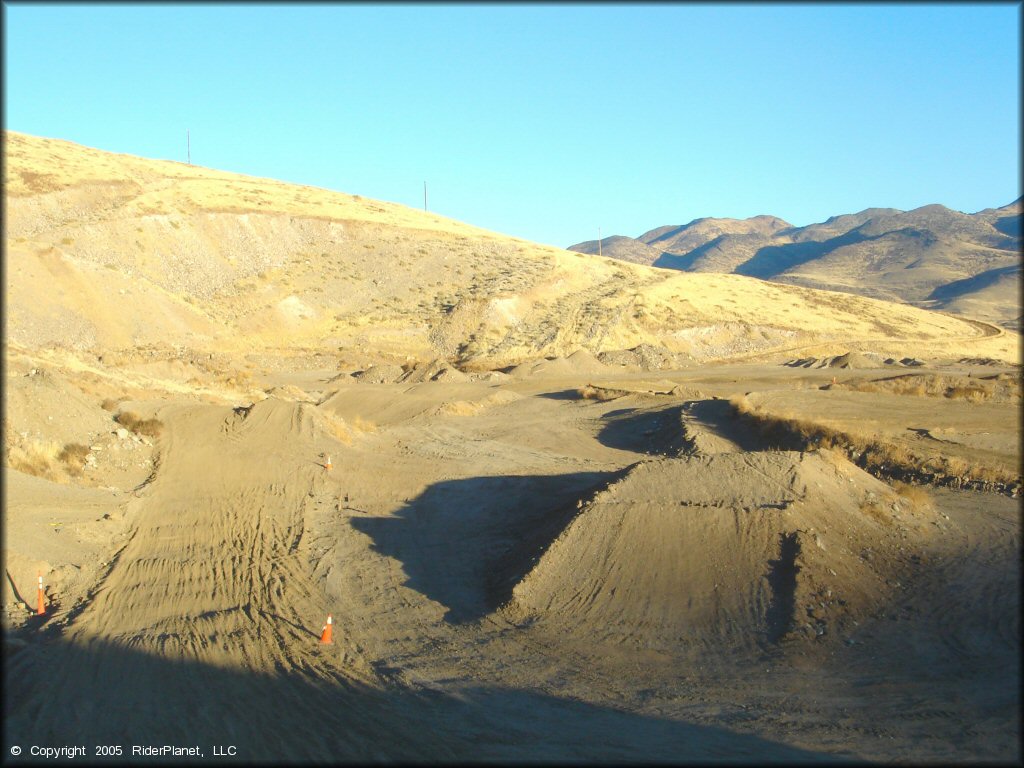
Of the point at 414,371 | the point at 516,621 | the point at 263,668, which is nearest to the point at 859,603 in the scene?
the point at 516,621

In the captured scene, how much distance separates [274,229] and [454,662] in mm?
63145

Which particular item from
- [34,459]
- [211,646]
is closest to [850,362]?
[34,459]

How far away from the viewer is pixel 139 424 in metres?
24.9

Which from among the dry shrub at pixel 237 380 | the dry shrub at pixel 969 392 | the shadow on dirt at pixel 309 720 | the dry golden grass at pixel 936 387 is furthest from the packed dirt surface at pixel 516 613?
the dry shrub at pixel 237 380

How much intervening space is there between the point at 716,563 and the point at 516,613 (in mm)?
3256

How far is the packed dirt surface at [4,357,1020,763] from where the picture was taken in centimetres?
850

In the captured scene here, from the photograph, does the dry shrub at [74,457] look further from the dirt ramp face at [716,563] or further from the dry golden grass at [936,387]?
the dry golden grass at [936,387]

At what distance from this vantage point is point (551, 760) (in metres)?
7.51

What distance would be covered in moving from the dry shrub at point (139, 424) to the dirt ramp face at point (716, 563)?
1608 cm

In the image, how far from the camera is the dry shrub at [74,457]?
799 inches

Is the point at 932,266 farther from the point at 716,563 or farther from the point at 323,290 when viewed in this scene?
the point at 716,563

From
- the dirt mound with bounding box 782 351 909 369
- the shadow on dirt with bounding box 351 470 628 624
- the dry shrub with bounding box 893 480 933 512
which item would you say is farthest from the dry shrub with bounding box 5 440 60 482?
the dirt mound with bounding box 782 351 909 369

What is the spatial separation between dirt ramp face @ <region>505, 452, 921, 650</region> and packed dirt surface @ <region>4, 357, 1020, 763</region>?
0.05 m

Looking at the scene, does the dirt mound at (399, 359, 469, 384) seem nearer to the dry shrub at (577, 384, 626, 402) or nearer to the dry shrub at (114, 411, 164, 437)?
the dry shrub at (577, 384, 626, 402)
